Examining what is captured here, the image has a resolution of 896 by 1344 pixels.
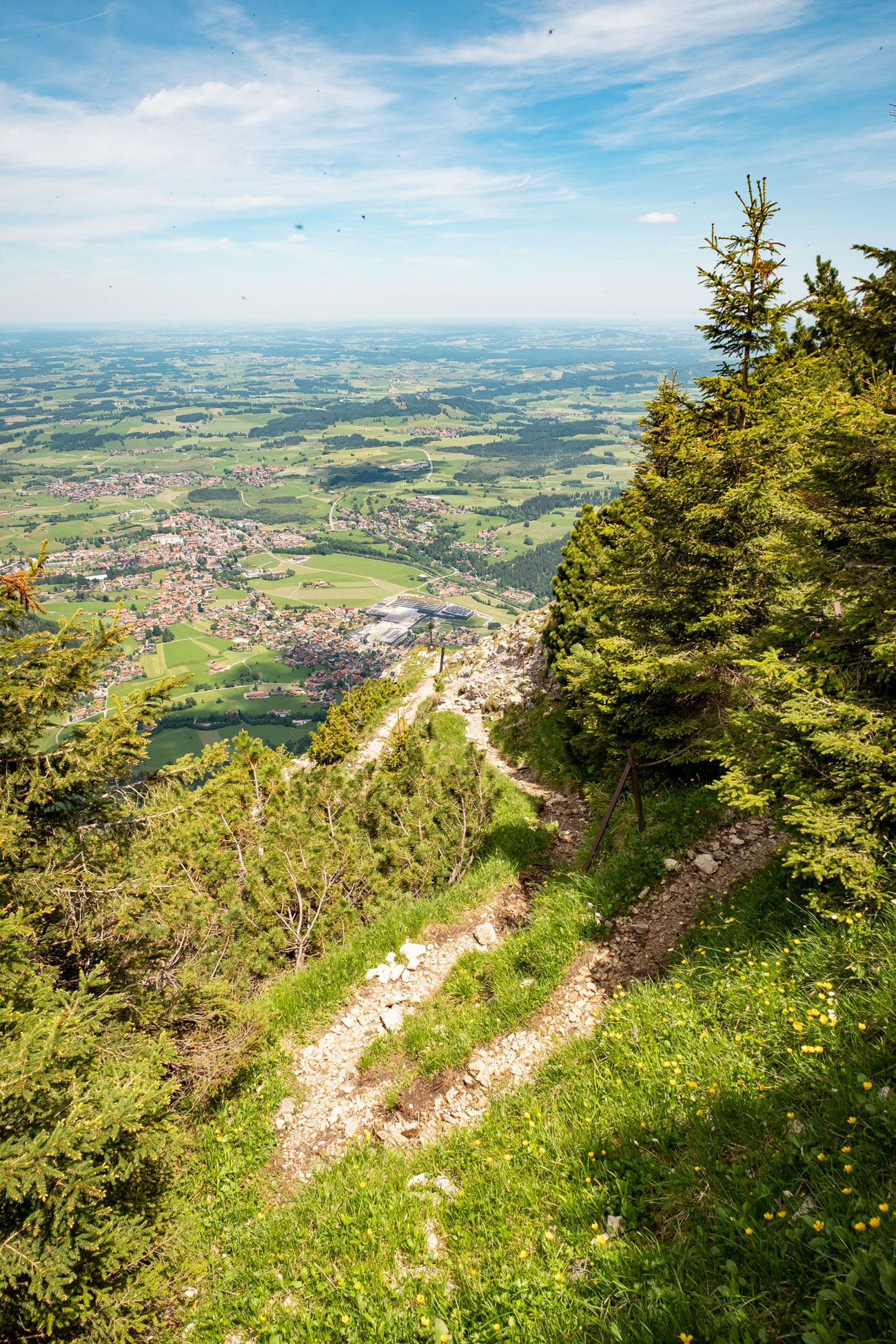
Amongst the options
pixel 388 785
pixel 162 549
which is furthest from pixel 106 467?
pixel 388 785

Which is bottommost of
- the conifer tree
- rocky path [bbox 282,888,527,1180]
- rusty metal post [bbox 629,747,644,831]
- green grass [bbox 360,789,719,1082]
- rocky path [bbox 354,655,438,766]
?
rocky path [bbox 354,655,438,766]

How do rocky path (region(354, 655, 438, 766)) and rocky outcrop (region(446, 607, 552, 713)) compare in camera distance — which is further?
rocky outcrop (region(446, 607, 552, 713))

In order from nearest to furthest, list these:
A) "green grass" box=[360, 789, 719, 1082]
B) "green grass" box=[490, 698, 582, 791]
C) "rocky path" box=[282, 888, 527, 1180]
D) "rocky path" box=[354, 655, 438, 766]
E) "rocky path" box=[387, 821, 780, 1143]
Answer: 1. "rocky path" box=[387, 821, 780, 1143]
2. "rocky path" box=[282, 888, 527, 1180]
3. "green grass" box=[360, 789, 719, 1082]
4. "green grass" box=[490, 698, 582, 791]
5. "rocky path" box=[354, 655, 438, 766]

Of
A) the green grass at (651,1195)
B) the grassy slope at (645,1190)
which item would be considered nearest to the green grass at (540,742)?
the grassy slope at (645,1190)

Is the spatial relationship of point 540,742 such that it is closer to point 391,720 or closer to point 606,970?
point 391,720

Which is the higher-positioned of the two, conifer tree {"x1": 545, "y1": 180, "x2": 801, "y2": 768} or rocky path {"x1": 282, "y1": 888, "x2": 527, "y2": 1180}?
conifer tree {"x1": 545, "y1": 180, "x2": 801, "y2": 768}

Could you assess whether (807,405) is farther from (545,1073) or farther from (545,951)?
(545,1073)

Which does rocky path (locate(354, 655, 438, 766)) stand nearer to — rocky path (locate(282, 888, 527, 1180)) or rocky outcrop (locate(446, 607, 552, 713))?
rocky outcrop (locate(446, 607, 552, 713))

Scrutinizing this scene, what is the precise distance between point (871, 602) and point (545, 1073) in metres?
6.11

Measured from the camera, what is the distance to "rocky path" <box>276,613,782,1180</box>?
21.4 ft

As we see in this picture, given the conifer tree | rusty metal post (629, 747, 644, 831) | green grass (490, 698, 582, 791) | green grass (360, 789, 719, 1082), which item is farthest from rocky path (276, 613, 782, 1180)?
green grass (490, 698, 582, 791)

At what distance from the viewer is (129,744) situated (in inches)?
242

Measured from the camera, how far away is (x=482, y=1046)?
7047 mm

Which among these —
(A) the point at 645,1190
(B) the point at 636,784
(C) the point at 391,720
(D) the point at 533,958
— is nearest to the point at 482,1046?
(D) the point at 533,958
